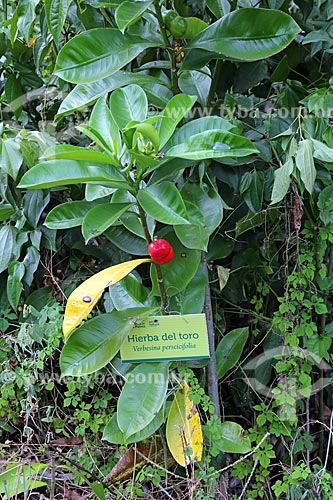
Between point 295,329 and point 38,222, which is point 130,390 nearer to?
point 295,329

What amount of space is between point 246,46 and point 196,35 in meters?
0.10

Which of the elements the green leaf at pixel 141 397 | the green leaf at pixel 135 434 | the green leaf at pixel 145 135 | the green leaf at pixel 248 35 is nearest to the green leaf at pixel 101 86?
the green leaf at pixel 248 35

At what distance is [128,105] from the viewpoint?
101cm

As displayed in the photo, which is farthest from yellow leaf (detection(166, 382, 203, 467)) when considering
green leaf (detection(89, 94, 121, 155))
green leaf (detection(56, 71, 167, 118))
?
green leaf (detection(56, 71, 167, 118))

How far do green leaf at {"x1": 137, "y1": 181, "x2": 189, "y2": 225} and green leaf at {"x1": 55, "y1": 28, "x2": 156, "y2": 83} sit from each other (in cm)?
24

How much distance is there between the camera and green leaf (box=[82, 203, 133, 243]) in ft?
2.96

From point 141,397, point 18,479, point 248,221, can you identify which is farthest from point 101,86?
point 18,479

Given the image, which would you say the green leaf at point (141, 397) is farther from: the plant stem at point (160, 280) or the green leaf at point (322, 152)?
the green leaf at point (322, 152)

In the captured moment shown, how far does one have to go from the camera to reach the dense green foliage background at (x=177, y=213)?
0.96 meters

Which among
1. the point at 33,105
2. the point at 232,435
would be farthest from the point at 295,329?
the point at 33,105

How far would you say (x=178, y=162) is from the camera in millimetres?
965

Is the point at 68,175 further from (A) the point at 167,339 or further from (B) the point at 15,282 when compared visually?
(B) the point at 15,282

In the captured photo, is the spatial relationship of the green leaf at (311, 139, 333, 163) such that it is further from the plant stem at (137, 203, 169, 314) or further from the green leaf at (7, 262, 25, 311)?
the green leaf at (7, 262, 25, 311)

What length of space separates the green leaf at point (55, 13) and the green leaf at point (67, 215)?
0.32m
